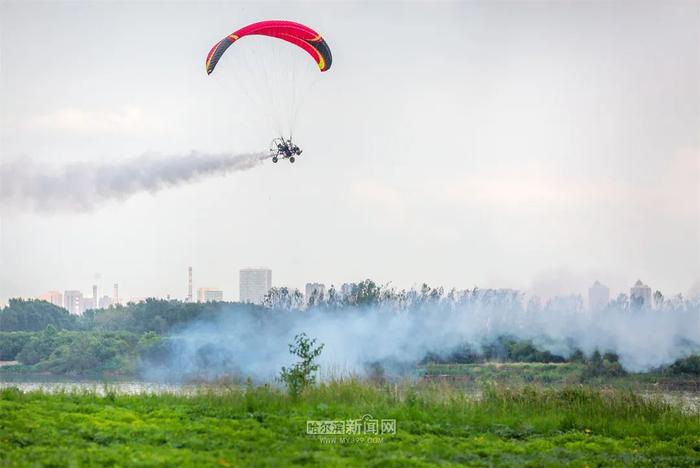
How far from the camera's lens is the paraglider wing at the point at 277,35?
83.6 ft

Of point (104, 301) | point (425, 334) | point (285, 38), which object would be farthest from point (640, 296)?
point (104, 301)

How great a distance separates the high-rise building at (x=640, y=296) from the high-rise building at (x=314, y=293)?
18125 mm

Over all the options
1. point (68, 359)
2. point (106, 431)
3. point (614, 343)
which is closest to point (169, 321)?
point (68, 359)

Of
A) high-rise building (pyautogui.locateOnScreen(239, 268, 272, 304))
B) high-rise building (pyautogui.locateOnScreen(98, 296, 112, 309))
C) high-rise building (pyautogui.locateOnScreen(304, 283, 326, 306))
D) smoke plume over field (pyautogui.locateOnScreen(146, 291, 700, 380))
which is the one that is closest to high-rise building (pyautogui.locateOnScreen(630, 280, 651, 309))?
smoke plume over field (pyautogui.locateOnScreen(146, 291, 700, 380))

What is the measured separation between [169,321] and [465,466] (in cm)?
3976

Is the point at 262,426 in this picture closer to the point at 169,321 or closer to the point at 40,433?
the point at 40,433

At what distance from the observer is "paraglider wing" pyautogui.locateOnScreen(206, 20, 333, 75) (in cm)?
2547

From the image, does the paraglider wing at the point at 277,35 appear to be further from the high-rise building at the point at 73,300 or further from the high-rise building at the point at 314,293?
the high-rise building at the point at 73,300

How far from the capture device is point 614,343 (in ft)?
131

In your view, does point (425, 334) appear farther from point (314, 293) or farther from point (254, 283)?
point (254, 283)

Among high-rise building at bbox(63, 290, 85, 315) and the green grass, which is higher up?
high-rise building at bbox(63, 290, 85, 315)

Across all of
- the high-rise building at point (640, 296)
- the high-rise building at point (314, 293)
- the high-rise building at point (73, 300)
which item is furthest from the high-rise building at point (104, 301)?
the high-rise building at point (640, 296)

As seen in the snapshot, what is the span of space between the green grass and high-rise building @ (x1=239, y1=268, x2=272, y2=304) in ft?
153

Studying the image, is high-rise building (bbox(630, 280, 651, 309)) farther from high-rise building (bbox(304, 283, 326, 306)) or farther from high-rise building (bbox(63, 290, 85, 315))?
high-rise building (bbox(63, 290, 85, 315))
